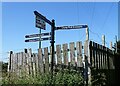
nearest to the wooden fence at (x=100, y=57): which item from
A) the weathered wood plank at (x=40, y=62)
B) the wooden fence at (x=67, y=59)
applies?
the wooden fence at (x=67, y=59)

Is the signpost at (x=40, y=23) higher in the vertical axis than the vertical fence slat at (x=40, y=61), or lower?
higher

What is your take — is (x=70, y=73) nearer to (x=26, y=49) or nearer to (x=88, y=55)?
(x=88, y=55)

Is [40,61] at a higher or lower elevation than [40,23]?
lower

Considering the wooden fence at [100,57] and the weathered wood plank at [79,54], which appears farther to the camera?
the wooden fence at [100,57]

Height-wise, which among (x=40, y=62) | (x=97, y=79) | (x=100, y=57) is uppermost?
(x=100, y=57)

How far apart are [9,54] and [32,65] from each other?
2.63 meters

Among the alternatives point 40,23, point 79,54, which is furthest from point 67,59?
point 40,23

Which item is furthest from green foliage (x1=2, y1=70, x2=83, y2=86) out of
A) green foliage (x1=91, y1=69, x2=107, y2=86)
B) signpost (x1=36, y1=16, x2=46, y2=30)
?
signpost (x1=36, y1=16, x2=46, y2=30)

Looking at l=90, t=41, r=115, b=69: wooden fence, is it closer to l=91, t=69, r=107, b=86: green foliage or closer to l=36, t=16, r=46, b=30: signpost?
l=91, t=69, r=107, b=86: green foliage

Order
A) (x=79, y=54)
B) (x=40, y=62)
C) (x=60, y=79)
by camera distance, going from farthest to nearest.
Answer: (x=40, y=62)
(x=79, y=54)
(x=60, y=79)

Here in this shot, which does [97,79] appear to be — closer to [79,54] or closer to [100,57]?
[79,54]

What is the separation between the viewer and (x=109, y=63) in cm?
1421

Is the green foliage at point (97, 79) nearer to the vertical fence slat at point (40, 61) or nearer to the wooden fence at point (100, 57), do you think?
the wooden fence at point (100, 57)

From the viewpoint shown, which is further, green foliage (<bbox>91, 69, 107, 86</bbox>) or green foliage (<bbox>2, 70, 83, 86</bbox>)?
green foliage (<bbox>91, 69, 107, 86</bbox>)
